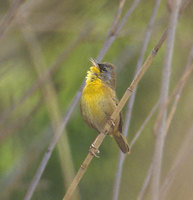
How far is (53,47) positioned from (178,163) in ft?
6.62

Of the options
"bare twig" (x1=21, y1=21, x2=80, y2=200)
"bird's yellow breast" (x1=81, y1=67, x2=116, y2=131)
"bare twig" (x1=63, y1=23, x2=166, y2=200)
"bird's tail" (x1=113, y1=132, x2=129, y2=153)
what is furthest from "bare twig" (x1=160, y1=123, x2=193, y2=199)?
"bird's yellow breast" (x1=81, y1=67, x2=116, y2=131)

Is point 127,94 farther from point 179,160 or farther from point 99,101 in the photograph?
point 99,101

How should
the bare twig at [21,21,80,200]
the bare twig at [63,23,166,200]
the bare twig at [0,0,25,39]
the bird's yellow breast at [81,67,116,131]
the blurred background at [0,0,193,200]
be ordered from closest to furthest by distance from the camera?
the bare twig at [63,23,166,200] → the bare twig at [0,0,25,39] → the bare twig at [21,21,80,200] → the bird's yellow breast at [81,67,116,131] → the blurred background at [0,0,193,200]

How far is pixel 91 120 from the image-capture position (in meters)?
2.97

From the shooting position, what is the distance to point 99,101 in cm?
294

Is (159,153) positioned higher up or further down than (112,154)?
higher up

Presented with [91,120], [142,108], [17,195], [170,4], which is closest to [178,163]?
[170,4]

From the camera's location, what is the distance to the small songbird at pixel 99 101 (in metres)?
2.93

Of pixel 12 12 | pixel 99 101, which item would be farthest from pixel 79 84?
pixel 12 12

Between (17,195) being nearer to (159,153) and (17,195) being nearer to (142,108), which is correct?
(142,108)

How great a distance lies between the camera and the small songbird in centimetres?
293

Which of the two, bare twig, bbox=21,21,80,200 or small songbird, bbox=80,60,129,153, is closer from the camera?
bare twig, bbox=21,21,80,200

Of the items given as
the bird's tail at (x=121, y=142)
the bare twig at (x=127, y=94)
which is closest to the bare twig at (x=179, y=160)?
the bare twig at (x=127, y=94)

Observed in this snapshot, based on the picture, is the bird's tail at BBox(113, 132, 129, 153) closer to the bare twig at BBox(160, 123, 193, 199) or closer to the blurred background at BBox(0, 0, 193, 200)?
the blurred background at BBox(0, 0, 193, 200)
